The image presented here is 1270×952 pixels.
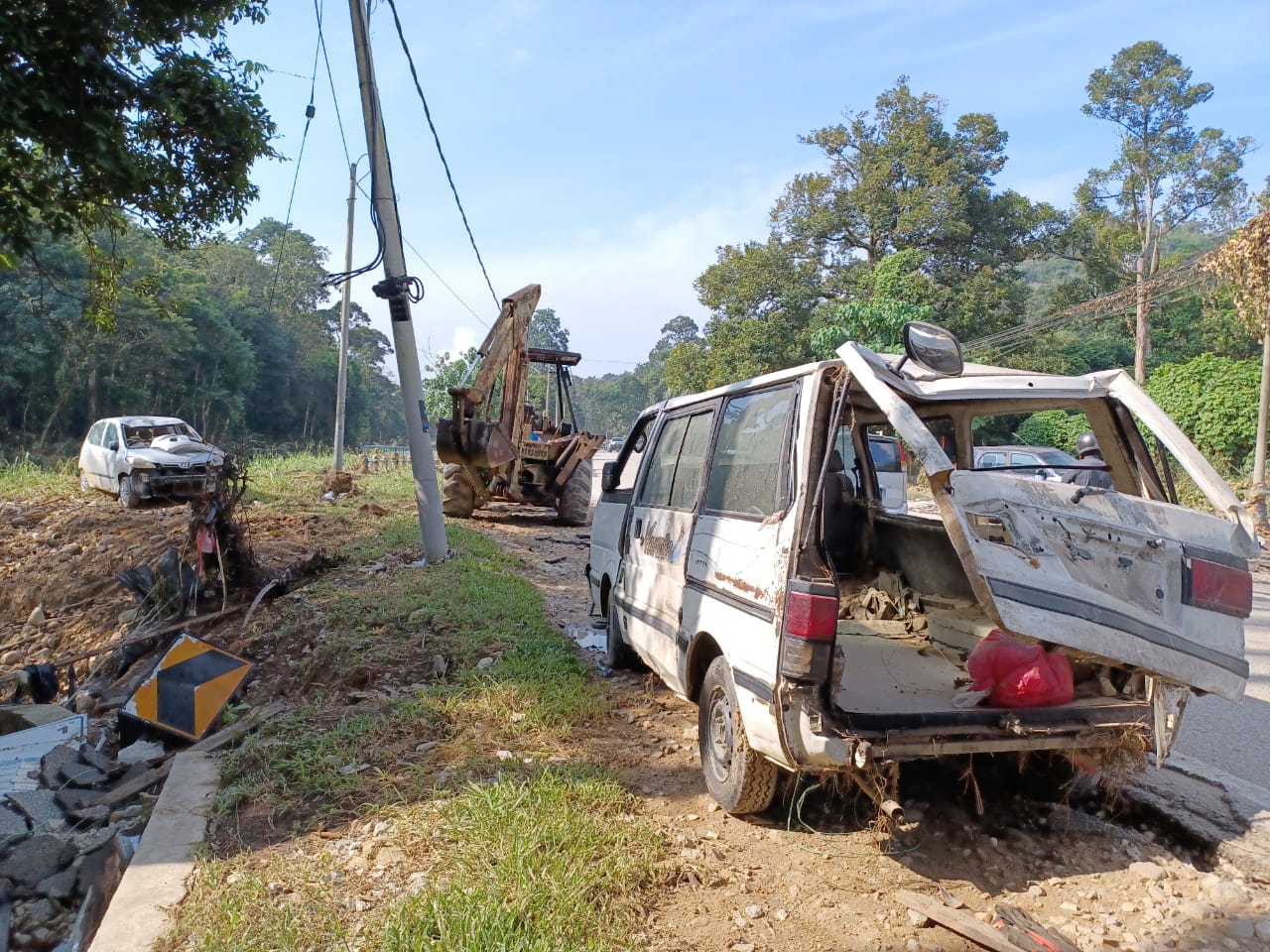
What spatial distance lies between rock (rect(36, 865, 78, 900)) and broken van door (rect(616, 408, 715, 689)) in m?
2.95

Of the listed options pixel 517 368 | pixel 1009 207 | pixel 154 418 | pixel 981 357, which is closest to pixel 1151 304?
pixel 1009 207

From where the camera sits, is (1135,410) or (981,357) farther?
(981,357)

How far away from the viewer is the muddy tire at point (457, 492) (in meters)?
13.8

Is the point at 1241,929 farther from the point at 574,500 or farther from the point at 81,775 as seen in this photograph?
the point at 574,500

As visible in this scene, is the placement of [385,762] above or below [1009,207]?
below

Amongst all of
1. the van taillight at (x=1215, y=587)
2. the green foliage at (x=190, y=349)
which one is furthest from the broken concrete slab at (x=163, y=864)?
the green foliage at (x=190, y=349)

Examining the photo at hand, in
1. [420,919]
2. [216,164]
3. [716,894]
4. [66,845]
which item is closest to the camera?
[420,919]

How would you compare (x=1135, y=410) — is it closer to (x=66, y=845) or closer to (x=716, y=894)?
(x=716, y=894)

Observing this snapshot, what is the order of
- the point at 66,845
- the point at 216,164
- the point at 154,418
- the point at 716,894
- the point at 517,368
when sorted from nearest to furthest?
the point at 716,894 < the point at 66,845 < the point at 216,164 < the point at 517,368 < the point at 154,418

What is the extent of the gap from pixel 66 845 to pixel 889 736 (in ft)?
13.1

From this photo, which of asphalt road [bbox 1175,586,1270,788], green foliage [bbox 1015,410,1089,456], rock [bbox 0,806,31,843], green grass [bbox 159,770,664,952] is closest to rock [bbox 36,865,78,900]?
rock [bbox 0,806,31,843]

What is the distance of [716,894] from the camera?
3088 mm

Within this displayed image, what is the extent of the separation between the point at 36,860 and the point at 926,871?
Answer: 4.09m

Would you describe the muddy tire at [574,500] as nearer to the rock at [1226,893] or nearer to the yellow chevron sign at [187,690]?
the yellow chevron sign at [187,690]
